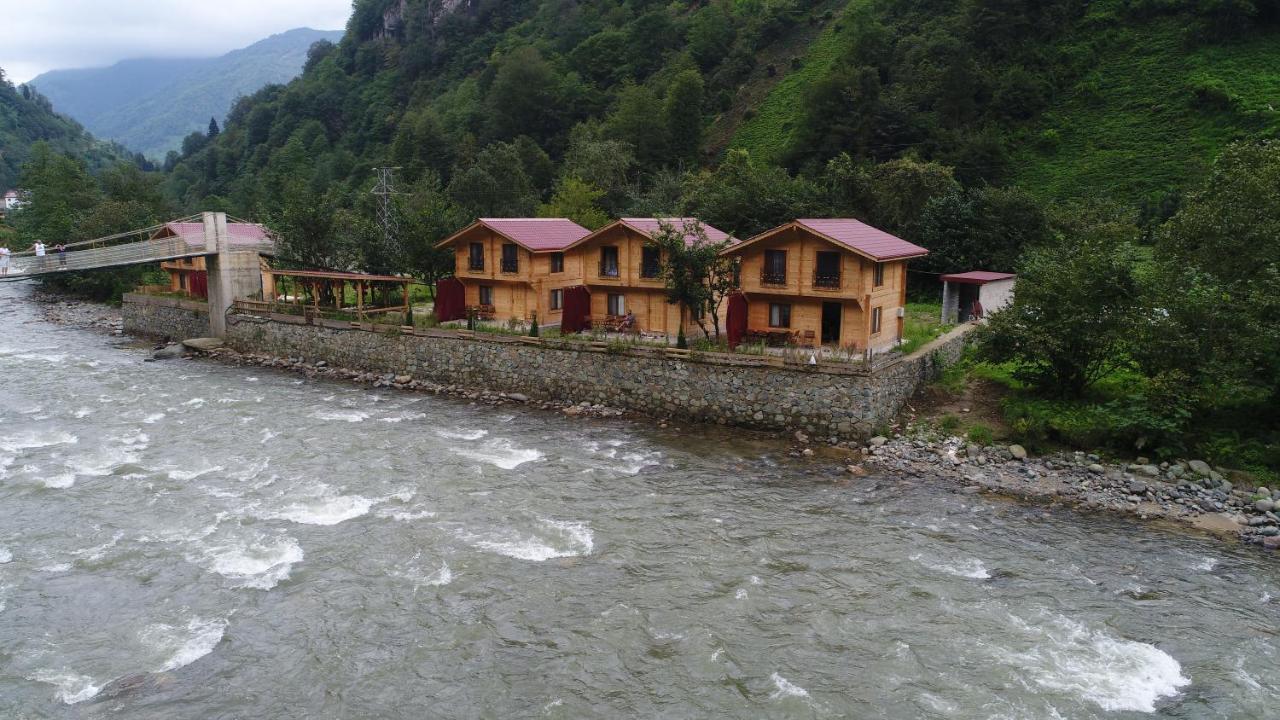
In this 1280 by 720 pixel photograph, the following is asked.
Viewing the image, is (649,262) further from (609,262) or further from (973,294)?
(973,294)

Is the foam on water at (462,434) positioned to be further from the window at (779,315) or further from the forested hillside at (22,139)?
the forested hillside at (22,139)

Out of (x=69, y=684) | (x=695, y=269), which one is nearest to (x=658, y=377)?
(x=695, y=269)

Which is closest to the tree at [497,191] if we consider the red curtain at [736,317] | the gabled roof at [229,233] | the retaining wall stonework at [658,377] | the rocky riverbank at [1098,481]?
the gabled roof at [229,233]

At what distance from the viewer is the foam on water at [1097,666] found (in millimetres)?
15258

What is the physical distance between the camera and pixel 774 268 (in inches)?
1357

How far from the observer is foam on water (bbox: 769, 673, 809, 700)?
15.2 meters

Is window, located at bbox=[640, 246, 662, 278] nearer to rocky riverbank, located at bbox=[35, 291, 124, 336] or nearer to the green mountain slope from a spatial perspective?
the green mountain slope

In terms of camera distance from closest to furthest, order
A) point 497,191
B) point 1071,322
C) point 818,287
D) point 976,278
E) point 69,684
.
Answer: point 69,684
point 1071,322
point 818,287
point 976,278
point 497,191

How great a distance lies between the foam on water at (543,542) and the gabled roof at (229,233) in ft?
118

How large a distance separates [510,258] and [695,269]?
37.3 feet

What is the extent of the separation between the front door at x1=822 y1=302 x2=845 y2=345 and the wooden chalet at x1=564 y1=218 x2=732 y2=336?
651cm

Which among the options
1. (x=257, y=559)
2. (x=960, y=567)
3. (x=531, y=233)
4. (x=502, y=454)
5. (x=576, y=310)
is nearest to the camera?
(x=257, y=559)

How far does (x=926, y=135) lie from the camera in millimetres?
67062

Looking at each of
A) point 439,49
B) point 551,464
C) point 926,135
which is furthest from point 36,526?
point 439,49
